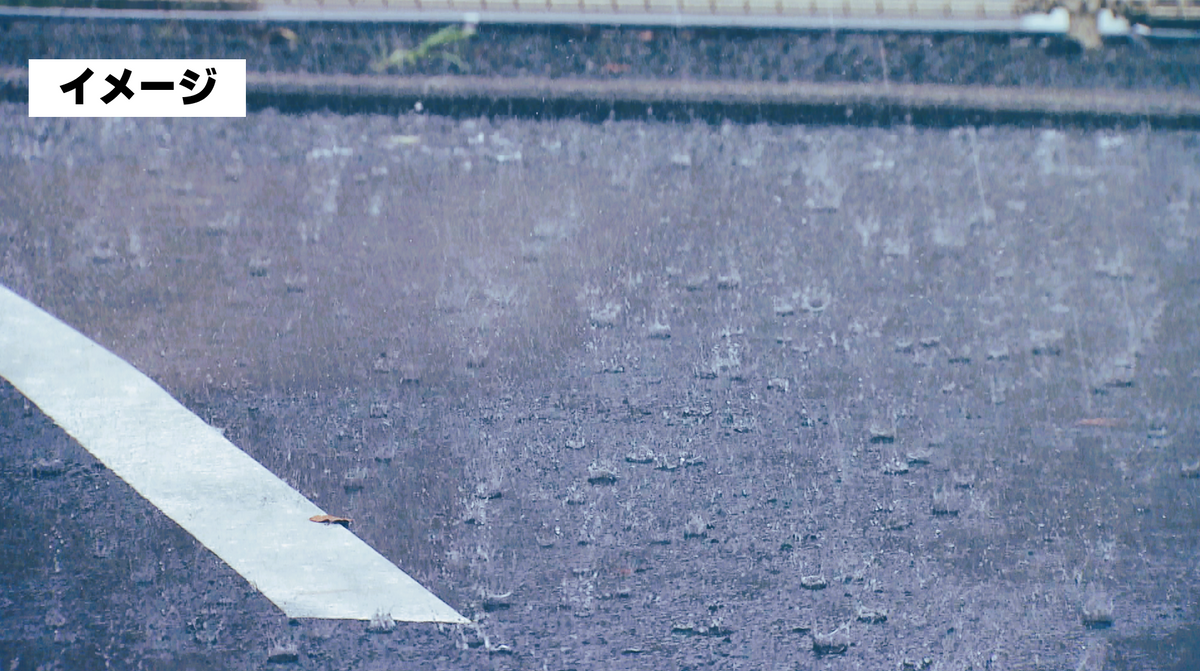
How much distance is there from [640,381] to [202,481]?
1.53 meters

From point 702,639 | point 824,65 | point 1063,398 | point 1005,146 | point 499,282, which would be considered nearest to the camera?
point 702,639

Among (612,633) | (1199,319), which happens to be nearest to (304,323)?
(612,633)

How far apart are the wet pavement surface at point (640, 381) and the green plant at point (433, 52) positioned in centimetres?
59

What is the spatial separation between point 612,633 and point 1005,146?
399 centimetres

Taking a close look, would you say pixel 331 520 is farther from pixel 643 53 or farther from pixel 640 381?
pixel 643 53

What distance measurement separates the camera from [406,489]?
3.49 m

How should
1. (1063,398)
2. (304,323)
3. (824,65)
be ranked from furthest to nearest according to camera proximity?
(824,65) → (304,323) → (1063,398)

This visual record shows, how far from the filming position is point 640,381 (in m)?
4.02

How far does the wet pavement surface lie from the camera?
9.95ft

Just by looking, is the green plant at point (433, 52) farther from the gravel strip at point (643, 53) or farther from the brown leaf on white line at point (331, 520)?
the brown leaf on white line at point (331, 520)

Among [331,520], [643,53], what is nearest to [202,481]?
[331,520]

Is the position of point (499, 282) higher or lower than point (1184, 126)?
lower

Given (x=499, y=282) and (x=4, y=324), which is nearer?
(x=4, y=324)

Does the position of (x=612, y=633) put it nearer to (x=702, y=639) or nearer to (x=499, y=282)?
(x=702, y=639)
